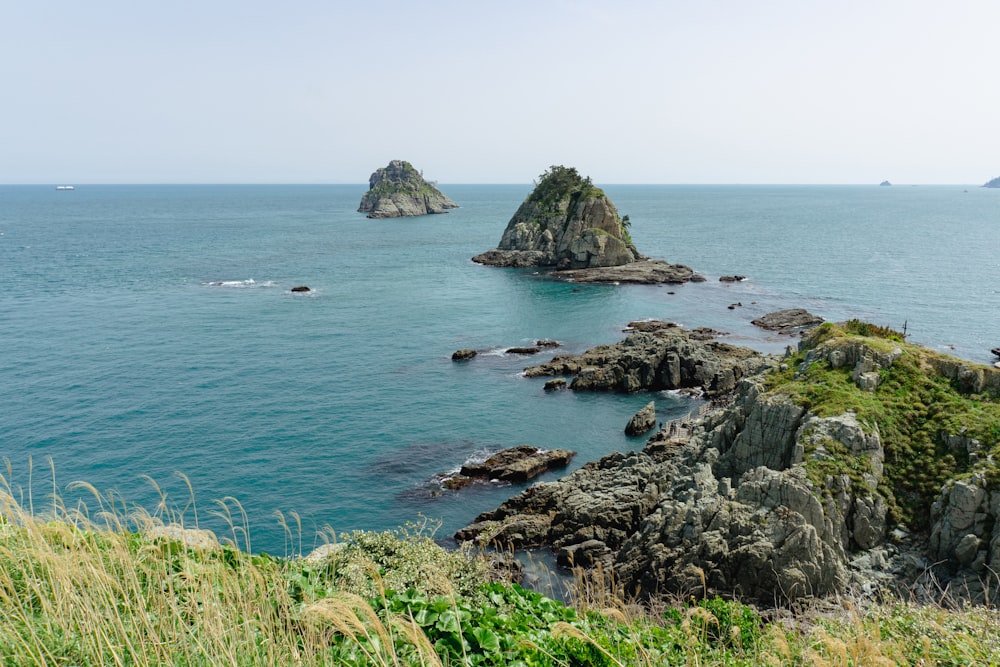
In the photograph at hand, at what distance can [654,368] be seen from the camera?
56.6m

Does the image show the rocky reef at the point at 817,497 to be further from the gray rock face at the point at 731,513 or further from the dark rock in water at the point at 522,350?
the dark rock in water at the point at 522,350

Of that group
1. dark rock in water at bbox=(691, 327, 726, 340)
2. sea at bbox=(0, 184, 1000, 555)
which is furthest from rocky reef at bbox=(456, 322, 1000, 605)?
dark rock in water at bbox=(691, 327, 726, 340)

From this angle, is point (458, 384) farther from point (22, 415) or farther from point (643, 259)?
point (643, 259)

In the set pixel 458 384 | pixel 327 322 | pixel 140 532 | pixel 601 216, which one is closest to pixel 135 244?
pixel 327 322

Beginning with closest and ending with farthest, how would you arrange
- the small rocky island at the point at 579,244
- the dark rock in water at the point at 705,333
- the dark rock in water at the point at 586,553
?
1. the dark rock in water at the point at 586,553
2. the dark rock in water at the point at 705,333
3. the small rocky island at the point at 579,244

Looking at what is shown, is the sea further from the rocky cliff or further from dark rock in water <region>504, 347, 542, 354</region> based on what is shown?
the rocky cliff

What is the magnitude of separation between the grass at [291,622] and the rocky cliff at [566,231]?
102 meters

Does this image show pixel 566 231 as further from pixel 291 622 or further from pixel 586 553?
pixel 291 622

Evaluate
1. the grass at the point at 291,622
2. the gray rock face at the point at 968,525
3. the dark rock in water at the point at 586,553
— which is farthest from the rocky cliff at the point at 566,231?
the grass at the point at 291,622

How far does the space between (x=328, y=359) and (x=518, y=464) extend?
2903 centimetres

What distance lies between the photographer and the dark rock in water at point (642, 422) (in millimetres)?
46281

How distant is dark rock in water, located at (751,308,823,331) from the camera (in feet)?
241

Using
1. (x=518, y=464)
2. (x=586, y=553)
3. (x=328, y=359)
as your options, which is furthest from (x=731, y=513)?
(x=328, y=359)

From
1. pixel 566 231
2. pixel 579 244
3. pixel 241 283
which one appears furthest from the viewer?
pixel 566 231
